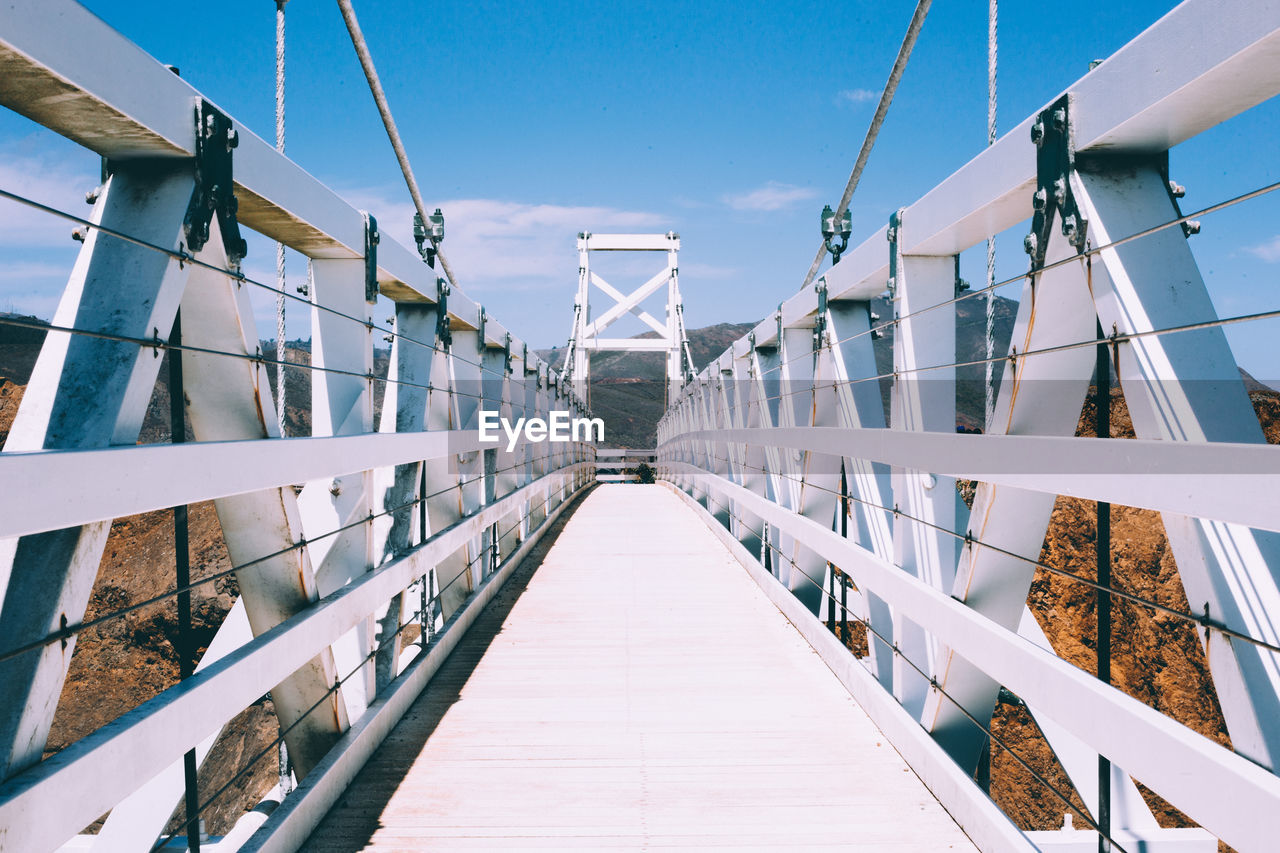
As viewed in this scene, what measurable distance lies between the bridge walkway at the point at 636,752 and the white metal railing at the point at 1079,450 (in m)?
0.16

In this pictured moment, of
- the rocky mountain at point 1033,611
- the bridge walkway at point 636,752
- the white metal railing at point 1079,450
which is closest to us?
the white metal railing at point 1079,450

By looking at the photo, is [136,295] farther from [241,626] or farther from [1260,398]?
[1260,398]

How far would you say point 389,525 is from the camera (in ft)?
9.34

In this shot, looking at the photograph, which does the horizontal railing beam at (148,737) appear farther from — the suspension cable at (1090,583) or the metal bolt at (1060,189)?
the metal bolt at (1060,189)

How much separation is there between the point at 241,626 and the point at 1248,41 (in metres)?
Answer: 2.48

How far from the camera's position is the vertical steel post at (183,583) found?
1.44m

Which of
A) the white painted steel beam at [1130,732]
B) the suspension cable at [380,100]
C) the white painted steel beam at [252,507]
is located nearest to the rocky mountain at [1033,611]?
the suspension cable at [380,100]

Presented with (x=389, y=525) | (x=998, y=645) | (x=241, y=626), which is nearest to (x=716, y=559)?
(x=389, y=525)

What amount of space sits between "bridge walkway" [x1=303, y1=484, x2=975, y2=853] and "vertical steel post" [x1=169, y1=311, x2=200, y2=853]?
1.45 feet

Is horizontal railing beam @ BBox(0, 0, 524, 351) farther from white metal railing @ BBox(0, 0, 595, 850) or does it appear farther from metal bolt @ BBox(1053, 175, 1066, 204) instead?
metal bolt @ BBox(1053, 175, 1066, 204)

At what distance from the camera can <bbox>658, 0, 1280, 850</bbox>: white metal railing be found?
111 centimetres

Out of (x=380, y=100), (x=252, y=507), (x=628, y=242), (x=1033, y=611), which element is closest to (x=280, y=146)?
(x=380, y=100)

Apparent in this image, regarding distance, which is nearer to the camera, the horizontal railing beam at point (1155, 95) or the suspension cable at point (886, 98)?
the horizontal railing beam at point (1155, 95)
